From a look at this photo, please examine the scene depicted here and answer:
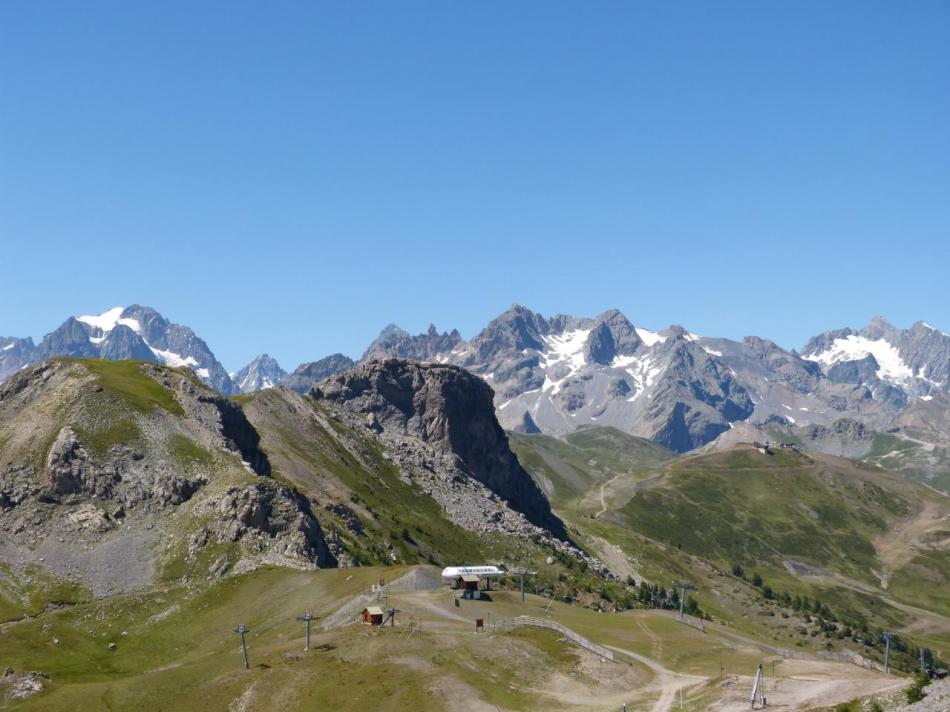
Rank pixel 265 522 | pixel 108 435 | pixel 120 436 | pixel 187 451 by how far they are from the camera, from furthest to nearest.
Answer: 1. pixel 187 451
2. pixel 120 436
3. pixel 108 435
4. pixel 265 522

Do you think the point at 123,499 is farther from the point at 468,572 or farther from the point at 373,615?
the point at 373,615

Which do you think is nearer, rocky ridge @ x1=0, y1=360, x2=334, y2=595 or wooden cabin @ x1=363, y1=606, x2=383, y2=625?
wooden cabin @ x1=363, y1=606, x2=383, y2=625

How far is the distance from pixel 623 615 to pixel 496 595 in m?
27.2

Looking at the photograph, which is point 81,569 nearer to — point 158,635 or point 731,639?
point 158,635

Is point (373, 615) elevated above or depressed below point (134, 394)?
below

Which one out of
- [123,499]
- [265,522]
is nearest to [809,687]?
[265,522]

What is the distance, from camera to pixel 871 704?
65.8m

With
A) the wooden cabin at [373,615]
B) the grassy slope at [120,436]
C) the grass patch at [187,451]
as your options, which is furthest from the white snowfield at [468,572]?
the grass patch at [187,451]

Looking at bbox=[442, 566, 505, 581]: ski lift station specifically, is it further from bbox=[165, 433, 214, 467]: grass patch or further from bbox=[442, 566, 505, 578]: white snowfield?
bbox=[165, 433, 214, 467]: grass patch

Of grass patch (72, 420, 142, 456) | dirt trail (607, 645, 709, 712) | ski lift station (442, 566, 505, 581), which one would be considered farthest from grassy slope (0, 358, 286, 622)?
dirt trail (607, 645, 709, 712)

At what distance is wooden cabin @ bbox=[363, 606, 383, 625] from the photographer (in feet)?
343

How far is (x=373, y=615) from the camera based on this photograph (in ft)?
343

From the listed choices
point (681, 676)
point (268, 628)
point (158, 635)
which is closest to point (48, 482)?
point (158, 635)

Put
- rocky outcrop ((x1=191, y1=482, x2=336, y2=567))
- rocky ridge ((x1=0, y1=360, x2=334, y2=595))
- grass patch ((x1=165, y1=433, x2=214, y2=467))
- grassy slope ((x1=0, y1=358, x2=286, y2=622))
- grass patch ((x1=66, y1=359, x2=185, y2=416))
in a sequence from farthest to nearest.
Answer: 1. grass patch ((x1=66, y1=359, x2=185, y2=416))
2. grass patch ((x1=165, y1=433, x2=214, y2=467))
3. rocky outcrop ((x1=191, y1=482, x2=336, y2=567))
4. grassy slope ((x1=0, y1=358, x2=286, y2=622))
5. rocky ridge ((x1=0, y1=360, x2=334, y2=595))
